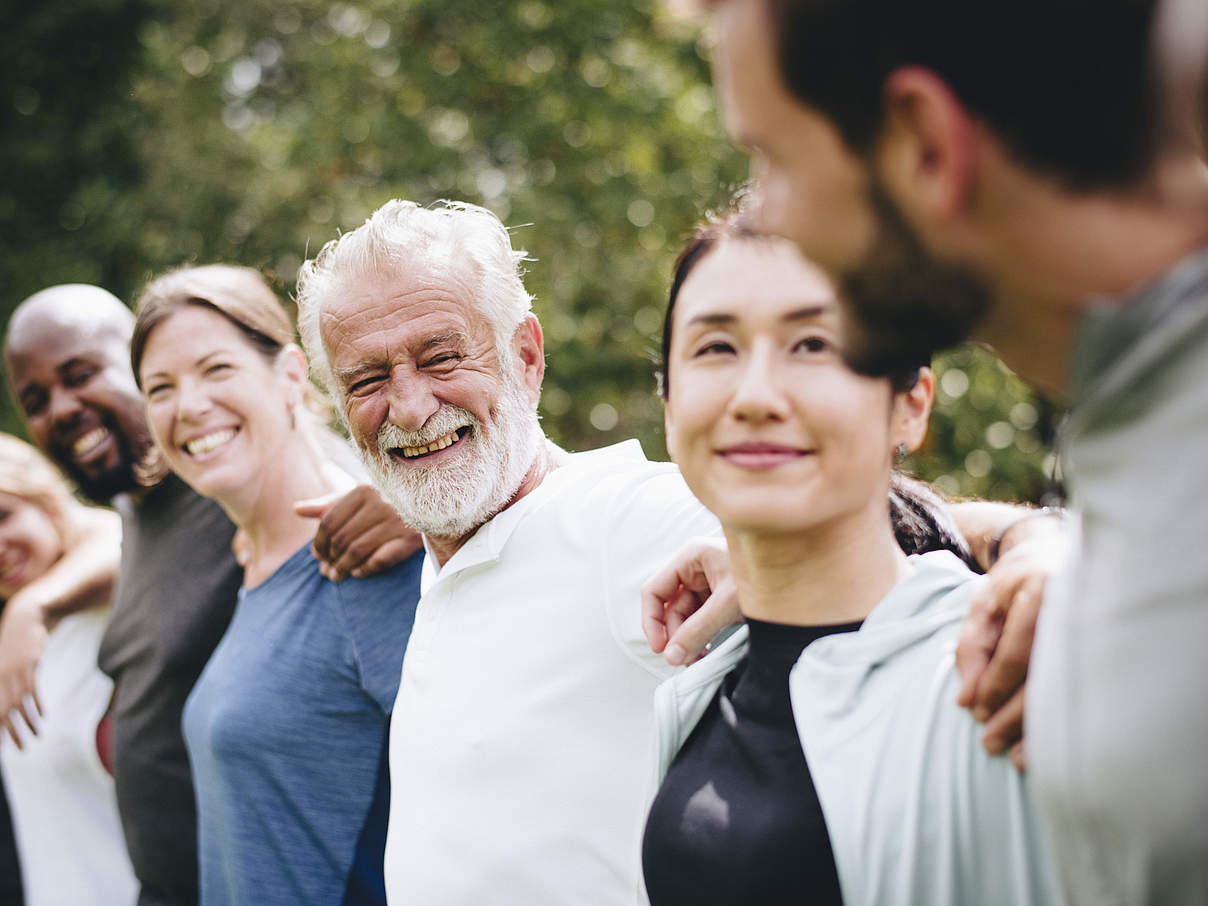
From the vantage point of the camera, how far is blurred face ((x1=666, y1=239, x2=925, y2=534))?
142cm

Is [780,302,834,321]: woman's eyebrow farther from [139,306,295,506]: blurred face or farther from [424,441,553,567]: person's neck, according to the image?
[139,306,295,506]: blurred face

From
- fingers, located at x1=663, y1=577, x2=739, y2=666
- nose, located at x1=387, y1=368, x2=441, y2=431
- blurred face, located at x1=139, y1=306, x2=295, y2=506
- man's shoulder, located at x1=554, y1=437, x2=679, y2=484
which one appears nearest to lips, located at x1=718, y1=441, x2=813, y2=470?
fingers, located at x1=663, y1=577, x2=739, y2=666

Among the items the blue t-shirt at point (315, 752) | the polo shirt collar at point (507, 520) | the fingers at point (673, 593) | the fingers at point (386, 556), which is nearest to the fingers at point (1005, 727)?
the fingers at point (673, 593)

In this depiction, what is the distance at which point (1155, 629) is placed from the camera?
871 millimetres

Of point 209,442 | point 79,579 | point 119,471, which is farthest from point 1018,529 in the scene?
point 79,579

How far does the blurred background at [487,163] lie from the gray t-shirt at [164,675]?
3.97 metres

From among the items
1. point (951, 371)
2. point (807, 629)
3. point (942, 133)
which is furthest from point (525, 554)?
point (951, 371)

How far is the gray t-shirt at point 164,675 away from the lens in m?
3.07

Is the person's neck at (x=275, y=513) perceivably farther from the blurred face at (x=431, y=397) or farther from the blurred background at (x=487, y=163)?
the blurred background at (x=487, y=163)

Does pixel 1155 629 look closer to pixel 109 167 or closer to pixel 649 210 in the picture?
pixel 649 210

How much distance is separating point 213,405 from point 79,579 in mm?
1150

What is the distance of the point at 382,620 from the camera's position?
2.50 metres

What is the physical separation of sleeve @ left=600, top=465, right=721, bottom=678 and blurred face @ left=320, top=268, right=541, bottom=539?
0.28 m

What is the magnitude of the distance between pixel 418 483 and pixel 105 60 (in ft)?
31.8
